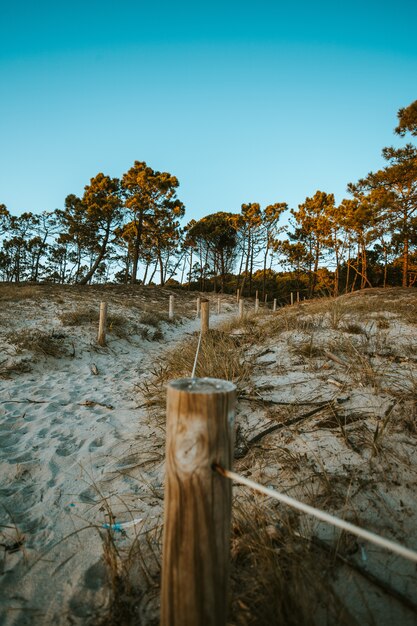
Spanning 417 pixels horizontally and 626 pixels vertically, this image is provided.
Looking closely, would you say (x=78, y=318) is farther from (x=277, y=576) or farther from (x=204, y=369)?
(x=277, y=576)

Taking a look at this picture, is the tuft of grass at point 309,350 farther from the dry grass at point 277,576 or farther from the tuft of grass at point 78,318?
the tuft of grass at point 78,318

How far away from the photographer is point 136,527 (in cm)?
174

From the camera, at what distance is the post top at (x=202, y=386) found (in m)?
0.91

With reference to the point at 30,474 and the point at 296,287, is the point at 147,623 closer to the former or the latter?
the point at 30,474

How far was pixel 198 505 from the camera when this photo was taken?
2.90ft

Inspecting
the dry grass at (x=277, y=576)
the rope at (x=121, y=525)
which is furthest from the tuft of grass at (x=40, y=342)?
the dry grass at (x=277, y=576)

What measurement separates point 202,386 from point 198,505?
359 millimetres

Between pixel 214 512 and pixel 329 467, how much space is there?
1.39 meters

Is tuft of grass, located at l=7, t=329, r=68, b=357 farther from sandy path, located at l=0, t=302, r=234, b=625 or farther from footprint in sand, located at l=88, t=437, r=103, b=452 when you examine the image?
footprint in sand, located at l=88, t=437, r=103, b=452

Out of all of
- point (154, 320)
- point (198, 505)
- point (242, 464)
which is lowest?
point (242, 464)

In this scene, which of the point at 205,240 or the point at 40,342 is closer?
the point at 40,342

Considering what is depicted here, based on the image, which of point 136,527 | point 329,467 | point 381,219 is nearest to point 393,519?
point 329,467

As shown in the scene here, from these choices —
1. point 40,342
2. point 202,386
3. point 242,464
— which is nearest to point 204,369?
point 242,464

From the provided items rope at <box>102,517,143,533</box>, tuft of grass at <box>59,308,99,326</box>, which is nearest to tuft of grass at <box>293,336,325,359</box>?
rope at <box>102,517,143,533</box>
